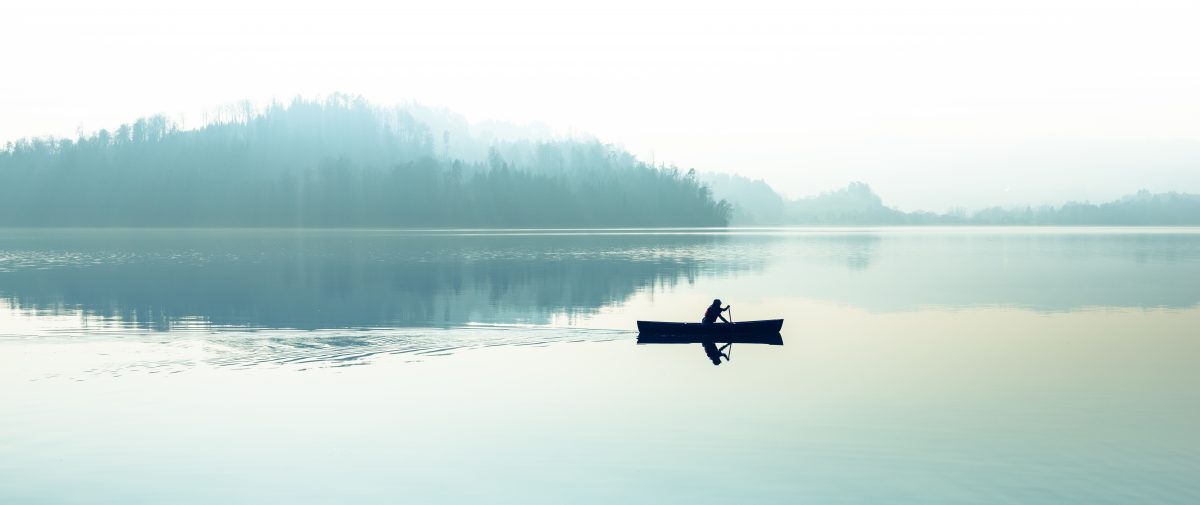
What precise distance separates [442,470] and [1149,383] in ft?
81.8

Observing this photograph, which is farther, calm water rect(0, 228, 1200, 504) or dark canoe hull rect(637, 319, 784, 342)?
dark canoe hull rect(637, 319, 784, 342)

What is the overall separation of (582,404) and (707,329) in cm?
1356

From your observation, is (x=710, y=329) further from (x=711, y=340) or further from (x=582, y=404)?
(x=582, y=404)

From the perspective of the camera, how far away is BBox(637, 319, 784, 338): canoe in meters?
41.5

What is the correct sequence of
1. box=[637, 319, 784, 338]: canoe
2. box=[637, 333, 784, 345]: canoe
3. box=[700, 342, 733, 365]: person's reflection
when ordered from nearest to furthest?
box=[700, 342, 733, 365]: person's reflection, box=[637, 319, 784, 338]: canoe, box=[637, 333, 784, 345]: canoe

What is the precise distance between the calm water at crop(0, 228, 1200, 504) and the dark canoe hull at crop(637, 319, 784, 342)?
3.49 ft

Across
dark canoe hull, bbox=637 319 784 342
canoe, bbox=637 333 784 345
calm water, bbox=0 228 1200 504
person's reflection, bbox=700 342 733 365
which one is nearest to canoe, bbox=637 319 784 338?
dark canoe hull, bbox=637 319 784 342

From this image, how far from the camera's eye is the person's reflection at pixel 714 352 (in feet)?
125

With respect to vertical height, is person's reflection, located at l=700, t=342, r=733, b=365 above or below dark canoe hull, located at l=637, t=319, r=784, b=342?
below

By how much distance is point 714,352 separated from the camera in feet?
131

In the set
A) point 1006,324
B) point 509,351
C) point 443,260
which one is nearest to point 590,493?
point 509,351

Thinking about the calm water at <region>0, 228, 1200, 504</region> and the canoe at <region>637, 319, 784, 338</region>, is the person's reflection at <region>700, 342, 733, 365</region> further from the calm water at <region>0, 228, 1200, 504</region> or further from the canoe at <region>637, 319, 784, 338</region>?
the calm water at <region>0, 228, 1200, 504</region>

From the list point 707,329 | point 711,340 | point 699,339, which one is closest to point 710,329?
point 707,329

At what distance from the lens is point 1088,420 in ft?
88.0
